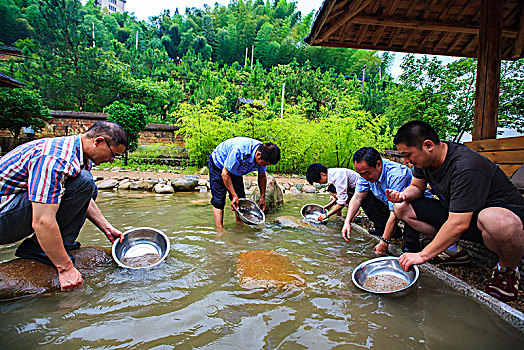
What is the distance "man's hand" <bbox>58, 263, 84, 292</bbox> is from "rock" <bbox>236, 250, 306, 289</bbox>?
3.72 feet

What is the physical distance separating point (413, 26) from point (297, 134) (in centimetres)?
645

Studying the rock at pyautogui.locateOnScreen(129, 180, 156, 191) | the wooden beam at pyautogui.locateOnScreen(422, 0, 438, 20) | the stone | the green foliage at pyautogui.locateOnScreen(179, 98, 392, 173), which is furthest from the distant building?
the wooden beam at pyautogui.locateOnScreen(422, 0, 438, 20)

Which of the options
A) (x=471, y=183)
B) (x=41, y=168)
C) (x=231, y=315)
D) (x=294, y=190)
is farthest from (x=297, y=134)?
(x=41, y=168)

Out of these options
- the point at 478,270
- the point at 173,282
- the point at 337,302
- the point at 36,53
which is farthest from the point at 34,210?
the point at 36,53

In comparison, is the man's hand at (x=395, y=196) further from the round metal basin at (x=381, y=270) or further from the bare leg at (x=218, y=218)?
the bare leg at (x=218, y=218)

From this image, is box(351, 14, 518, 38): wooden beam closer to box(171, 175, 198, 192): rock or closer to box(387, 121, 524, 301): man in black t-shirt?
box(387, 121, 524, 301): man in black t-shirt

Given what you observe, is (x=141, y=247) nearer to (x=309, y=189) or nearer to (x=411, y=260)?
(x=411, y=260)

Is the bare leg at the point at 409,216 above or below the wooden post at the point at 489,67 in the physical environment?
below

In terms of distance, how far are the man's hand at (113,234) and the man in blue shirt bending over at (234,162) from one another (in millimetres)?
1420

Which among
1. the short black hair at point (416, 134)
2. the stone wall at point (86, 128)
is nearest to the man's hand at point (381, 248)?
the short black hair at point (416, 134)

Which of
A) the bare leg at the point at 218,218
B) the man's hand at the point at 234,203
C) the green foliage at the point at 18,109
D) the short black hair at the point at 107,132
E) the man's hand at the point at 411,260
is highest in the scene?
the green foliage at the point at 18,109

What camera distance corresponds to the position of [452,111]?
9633 millimetres

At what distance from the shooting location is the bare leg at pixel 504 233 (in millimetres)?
1802

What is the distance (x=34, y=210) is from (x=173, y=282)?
3.43 ft
